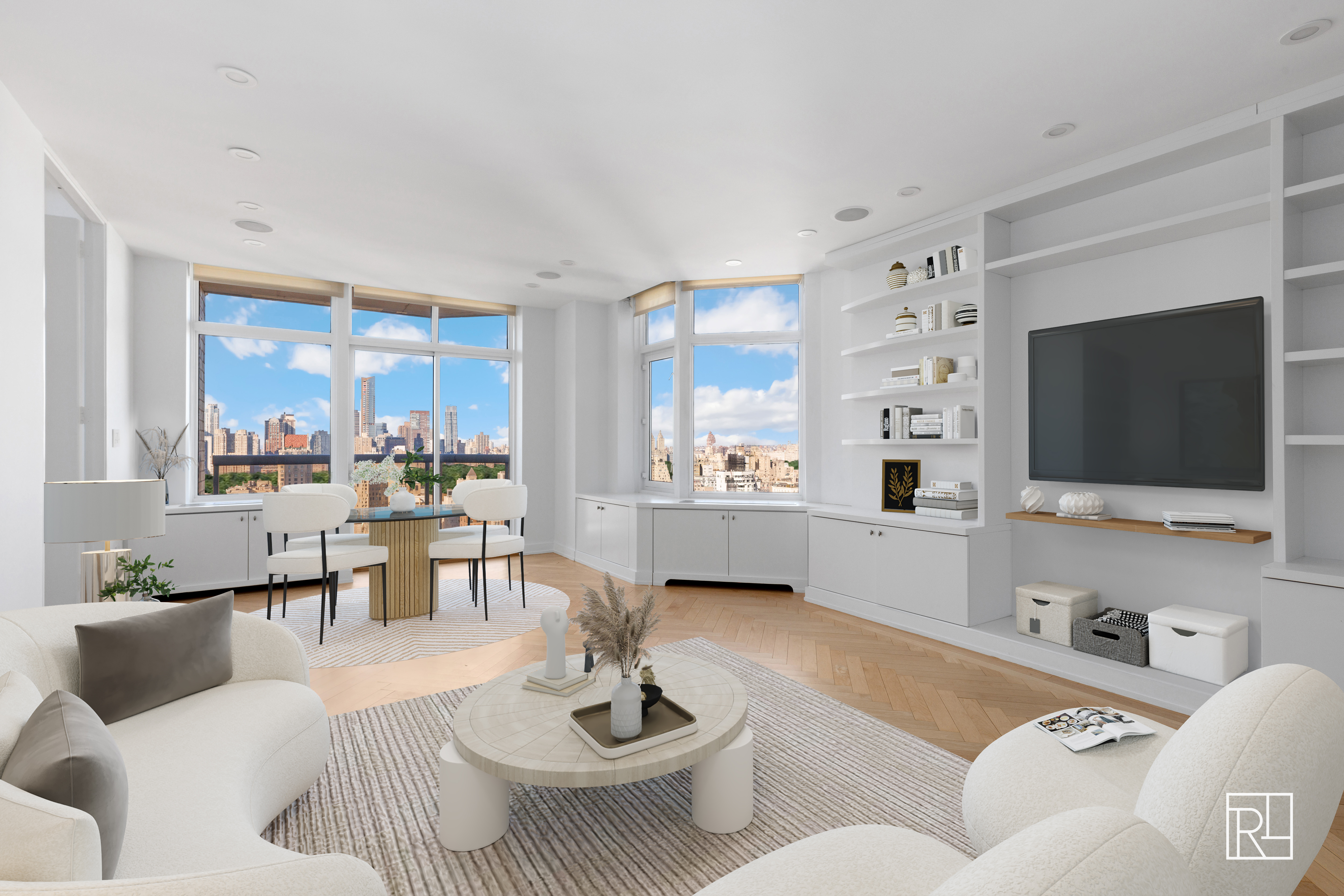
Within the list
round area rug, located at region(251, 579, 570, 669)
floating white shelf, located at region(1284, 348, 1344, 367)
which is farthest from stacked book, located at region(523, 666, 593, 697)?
floating white shelf, located at region(1284, 348, 1344, 367)

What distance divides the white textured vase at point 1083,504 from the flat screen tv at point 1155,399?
0.34 feet

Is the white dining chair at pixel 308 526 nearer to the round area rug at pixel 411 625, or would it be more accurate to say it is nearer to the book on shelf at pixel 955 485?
the round area rug at pixel 411 625

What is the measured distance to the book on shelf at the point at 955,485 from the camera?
4.05 m

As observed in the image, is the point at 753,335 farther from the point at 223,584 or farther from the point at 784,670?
the point at 223,584

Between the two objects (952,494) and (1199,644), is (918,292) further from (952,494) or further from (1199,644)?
(1199,644)

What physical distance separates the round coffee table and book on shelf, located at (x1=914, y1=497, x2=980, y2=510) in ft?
8.22

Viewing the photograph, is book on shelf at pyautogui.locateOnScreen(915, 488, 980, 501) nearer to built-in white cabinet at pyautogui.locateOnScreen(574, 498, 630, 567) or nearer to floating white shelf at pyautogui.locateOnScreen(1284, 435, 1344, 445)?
floating white shelf at pyautogui.locateOnScreen(1284, 435, 1344, 445)

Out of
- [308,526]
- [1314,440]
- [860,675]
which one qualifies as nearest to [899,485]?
[860,675]

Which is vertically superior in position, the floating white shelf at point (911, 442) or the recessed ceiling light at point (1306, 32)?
the recessed ceiling light at point (1306, 32)

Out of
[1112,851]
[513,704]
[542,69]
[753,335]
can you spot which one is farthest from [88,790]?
[753,335]

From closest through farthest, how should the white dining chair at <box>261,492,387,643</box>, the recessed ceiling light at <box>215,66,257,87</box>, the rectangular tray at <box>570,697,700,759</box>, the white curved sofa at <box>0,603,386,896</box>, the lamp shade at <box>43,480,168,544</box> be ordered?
the white curved sofa at <box>0,603,386,896</box>
the rectangular tray at <box>570,697,700,759</box>
the lamp shade at <box>43,480,168,544</box>
the recessed ceiling light at <box>215,66,257,87</box>
the white dining chair at <box>261,492,387,643</box>

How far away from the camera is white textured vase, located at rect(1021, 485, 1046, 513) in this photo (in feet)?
12.0

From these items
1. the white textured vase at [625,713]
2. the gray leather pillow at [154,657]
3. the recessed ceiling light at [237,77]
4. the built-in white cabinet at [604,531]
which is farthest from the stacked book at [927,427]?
the recessed ceiling light at [237,77]

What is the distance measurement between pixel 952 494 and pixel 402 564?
3.80m
